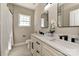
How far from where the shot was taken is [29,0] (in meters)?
1.22

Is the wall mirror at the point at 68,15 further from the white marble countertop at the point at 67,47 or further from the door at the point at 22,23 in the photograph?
the door at the point at 22,23

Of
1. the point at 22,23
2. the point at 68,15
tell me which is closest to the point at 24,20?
the point at 22,23

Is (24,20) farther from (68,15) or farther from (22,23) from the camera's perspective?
(68,15)

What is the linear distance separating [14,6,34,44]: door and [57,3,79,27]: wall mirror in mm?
611

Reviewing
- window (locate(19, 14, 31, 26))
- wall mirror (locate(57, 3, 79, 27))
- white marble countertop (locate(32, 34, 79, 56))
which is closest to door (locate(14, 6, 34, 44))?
window (locate(19, 14, 31, 26))

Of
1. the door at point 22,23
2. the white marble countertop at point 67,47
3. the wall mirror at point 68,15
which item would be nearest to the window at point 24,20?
the door at point 22,23

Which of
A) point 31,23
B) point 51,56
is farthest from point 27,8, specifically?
point 51,56

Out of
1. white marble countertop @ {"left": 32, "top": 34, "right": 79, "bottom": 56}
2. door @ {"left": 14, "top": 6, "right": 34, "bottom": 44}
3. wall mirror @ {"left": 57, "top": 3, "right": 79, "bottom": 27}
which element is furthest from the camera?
door @ {"left": 14, "top": 6, "right": 34, "bottom": 44}

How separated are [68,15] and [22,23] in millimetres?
807

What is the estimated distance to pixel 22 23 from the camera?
1.42m

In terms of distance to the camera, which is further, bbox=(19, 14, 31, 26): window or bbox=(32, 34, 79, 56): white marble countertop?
bbox=(19, 14, 31, 26): window

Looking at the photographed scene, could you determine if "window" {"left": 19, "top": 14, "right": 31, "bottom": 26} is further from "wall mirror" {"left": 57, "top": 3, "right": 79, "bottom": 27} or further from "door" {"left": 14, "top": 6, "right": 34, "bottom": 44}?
"wall mirror" {"left": 57, "top": 3, "right": 79, "bottom": 27}

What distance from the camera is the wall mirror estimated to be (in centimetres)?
129

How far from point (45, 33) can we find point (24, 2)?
3.52ft
